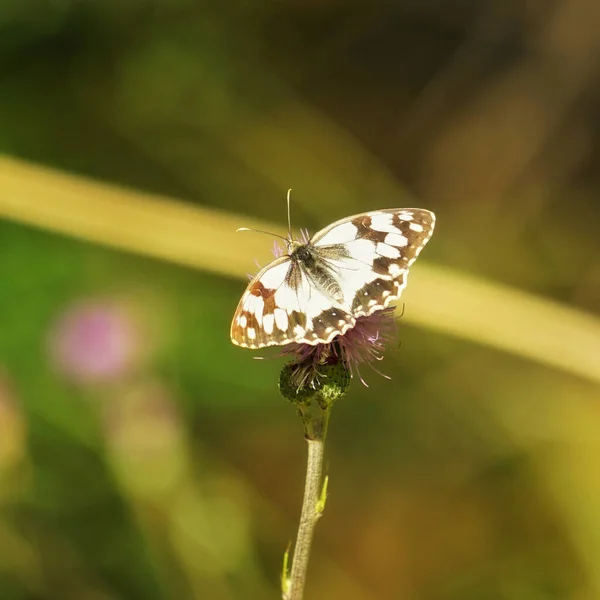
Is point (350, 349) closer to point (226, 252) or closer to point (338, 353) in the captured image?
point (338, 353)

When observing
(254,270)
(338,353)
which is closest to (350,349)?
(338,353)

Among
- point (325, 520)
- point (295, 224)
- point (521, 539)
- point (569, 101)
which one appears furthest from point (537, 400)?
point (569, 101)

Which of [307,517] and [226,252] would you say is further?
[226,252]

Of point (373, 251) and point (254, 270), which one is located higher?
point (254, 270)

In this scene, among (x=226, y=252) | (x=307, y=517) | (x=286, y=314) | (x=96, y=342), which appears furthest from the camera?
(x=226, y=252)

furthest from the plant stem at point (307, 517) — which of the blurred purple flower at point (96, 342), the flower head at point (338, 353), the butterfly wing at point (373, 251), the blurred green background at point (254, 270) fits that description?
the blurred purple flower at point (96, 342)

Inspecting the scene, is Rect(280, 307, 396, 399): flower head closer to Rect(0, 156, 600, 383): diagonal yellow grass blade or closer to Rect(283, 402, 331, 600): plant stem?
Rect(283, 402, 331, 600): plant stem

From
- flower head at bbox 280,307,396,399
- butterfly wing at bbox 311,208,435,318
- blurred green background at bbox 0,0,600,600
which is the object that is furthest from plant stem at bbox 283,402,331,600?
blurred green background at bbox 0,0,600,600
